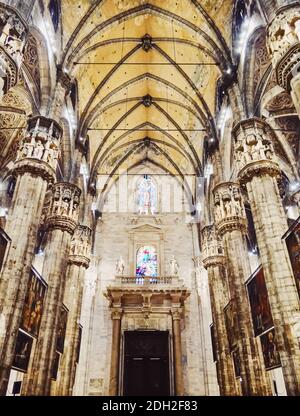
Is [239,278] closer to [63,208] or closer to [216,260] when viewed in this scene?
[216,260]

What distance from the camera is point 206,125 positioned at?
17312 mm

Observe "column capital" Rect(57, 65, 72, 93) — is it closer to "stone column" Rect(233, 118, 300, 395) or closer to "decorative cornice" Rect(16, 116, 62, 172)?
"decorative cornice" Rect(16, 116, 62, 172)

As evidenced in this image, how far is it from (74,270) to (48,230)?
161 inches

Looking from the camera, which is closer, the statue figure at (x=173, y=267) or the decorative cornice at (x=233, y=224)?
the decorative cornice at (x=233, y=224)

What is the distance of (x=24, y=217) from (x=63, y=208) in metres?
4.17

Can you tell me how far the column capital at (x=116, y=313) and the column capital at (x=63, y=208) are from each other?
23.1ft

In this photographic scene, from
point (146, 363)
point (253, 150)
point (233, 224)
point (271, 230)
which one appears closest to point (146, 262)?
point (146, 363)

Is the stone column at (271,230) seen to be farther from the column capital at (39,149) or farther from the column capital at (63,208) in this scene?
the column capital at (63,208)

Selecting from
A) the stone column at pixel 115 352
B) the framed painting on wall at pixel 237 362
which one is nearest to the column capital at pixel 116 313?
the stone column at pixel 115 352

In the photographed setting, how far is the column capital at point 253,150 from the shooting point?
10352 millimetres

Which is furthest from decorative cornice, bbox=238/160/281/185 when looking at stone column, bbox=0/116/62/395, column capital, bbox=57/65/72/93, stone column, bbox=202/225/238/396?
column capital, bbox=57/65/72/93

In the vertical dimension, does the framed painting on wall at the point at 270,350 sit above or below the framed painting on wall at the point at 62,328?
below

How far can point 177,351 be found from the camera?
17703mm
